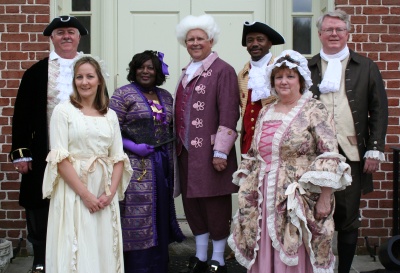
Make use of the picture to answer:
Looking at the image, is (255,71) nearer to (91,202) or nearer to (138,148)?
(138,148)

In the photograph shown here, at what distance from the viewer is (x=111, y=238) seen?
3.88 meters

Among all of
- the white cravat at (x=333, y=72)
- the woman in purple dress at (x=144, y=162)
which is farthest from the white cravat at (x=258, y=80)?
the woman in purple dress at (x=144, y=162)

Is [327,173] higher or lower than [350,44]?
lower

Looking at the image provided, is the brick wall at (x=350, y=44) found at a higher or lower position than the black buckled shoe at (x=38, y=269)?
higher

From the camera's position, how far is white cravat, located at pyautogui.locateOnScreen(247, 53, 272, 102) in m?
4.42

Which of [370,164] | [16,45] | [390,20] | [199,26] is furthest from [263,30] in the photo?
[16,45]

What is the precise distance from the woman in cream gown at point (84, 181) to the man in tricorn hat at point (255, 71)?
1.04 metres

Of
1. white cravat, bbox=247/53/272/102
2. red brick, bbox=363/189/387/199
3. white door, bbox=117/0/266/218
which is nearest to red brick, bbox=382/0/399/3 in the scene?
white door, bbox=117/0/266/218

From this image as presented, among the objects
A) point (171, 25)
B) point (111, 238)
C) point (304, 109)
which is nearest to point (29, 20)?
point (171, 25)

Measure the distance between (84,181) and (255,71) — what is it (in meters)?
1.49

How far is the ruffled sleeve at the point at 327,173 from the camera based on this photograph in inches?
145

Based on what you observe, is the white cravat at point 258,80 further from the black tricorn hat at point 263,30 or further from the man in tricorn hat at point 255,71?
the black tricorn hat at point 263,30

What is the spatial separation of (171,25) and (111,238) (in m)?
2.65

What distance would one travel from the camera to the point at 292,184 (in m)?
3.78
